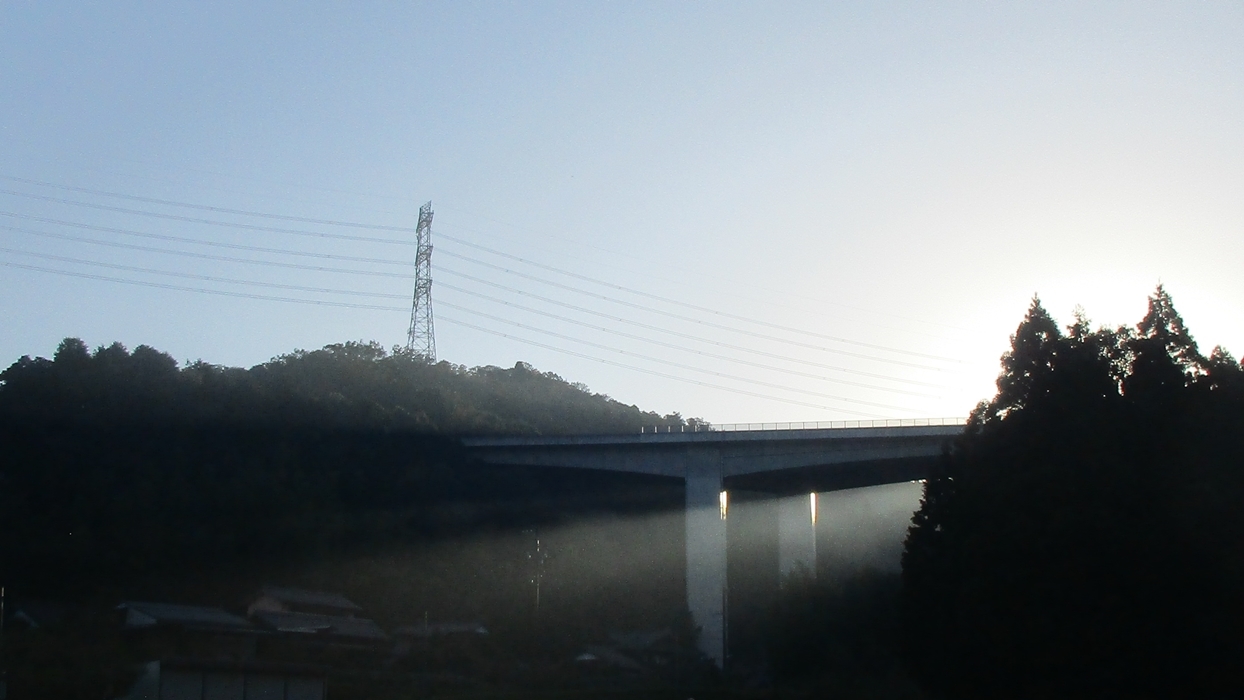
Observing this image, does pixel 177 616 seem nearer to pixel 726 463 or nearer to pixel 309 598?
pixel 309 598

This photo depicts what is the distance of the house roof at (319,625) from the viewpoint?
137ft

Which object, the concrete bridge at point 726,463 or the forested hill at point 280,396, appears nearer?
the concrete bridge at point 726,463

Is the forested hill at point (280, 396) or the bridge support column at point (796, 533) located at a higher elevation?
the forested hill at point (280, 396)

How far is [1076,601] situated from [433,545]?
34003mm

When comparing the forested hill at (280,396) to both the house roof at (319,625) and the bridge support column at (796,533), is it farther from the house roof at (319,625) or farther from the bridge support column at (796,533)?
the house roof at (319,625)

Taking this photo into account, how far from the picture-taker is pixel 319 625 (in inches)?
1708

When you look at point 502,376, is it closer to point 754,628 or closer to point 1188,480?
point 754,628

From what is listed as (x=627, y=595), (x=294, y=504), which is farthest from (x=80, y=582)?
(x=627, y=595)

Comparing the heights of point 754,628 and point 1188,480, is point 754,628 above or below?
below

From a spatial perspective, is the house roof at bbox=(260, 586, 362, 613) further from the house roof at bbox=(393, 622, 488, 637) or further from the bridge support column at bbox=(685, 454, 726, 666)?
the bridge support column at bbox=(685, 454, 726, 666)

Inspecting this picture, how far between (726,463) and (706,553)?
4.79 metres

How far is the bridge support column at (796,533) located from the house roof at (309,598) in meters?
24.2

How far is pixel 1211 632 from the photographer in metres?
31.9

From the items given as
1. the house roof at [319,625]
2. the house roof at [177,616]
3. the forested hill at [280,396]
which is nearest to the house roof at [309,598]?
the house roof at [319,625]
